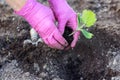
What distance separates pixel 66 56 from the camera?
2223 mm

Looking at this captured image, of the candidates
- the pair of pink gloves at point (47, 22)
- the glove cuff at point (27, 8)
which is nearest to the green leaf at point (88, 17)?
the pair of pink gloves at point (47, 22)

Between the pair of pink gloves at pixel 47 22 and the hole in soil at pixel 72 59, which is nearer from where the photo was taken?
the pair of pink gloves at pixel 47 22

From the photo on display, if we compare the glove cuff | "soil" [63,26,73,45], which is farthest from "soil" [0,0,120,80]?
the glove cuff

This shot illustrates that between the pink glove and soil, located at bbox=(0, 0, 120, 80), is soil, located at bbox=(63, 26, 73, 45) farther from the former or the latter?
soil, located at bbox=(0, 0, 120, 80)

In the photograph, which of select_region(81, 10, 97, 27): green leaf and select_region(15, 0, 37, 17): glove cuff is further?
select_region(15, 0, 37, 17): glove cuff

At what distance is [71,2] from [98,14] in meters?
0.24

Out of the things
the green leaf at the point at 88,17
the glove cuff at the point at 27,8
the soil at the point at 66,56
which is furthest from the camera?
the soil at the point at 66,56

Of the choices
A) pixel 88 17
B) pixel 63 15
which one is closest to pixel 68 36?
pixel 63 15

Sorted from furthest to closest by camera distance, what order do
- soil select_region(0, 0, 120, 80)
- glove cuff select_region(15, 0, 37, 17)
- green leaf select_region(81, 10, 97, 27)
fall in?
soil select_region(0, 0, 120, 80), glove cuff select_region(15, 0, 37, 17), green leaf select_region(81, 10, 97, 27)

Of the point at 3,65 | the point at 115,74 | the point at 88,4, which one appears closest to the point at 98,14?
the point at 88,4

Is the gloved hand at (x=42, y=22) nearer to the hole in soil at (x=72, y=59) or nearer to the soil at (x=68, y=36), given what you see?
the soil at (x=68, y=36)

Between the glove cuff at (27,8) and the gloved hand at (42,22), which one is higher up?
the glove cuff at (27,8)

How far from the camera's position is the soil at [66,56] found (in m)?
2.14

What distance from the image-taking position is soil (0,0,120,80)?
2.14 metres
